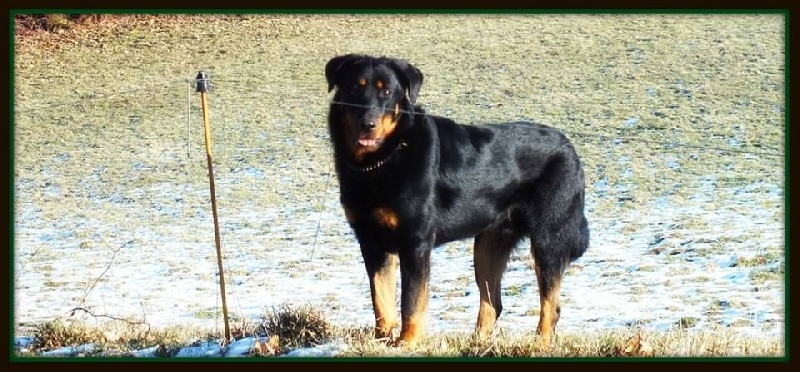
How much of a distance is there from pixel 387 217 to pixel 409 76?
86 cm

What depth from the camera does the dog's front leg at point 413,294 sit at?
594cm

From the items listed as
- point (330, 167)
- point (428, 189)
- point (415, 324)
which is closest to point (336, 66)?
point (428, 189)

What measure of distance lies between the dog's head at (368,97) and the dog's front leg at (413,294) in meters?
0.69

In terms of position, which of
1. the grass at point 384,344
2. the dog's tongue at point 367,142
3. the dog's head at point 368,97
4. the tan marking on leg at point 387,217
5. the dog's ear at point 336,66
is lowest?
the grass at point 384,344

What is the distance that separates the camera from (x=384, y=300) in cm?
617

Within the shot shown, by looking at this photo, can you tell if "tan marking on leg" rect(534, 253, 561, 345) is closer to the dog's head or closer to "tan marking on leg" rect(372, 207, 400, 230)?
"tan marking on leg" rect(372, 207, 400, 230)

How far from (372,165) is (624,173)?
951 cm

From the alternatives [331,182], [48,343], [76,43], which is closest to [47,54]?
[76,43]

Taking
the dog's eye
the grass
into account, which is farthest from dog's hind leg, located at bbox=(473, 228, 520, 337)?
the dog's eye

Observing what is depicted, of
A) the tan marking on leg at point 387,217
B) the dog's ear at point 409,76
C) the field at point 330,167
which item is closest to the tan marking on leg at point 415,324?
the tan marking on leg at point 387,217

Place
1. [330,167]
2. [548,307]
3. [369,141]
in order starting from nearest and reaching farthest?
[369,141] < [548,307] < [330,167]

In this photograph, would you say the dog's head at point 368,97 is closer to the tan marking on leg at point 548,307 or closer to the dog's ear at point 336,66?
the dog's ear at point 336,66

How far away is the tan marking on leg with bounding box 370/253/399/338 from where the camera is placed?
20.2 feet

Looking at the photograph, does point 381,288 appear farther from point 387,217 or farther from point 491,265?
point 491,265
